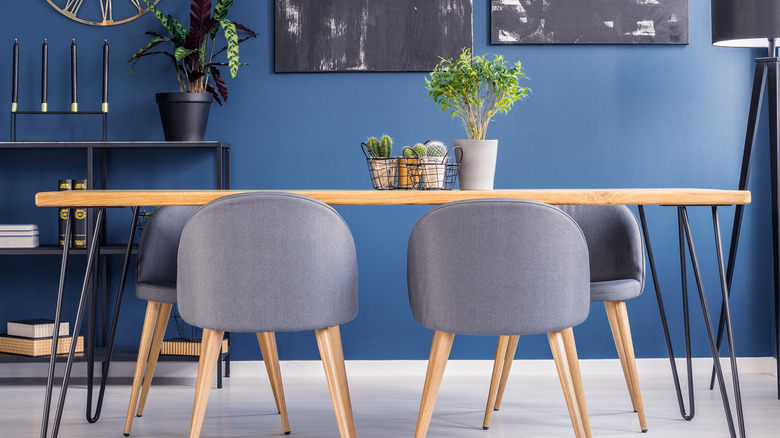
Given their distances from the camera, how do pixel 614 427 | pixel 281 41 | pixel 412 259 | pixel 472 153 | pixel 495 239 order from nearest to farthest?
pixel 495 239
pixel 412 259
pixel 472 153
pixel 614 427
pixel 281 41

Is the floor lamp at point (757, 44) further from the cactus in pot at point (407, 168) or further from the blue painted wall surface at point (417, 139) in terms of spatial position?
the cactus in pot at point (407, 168)

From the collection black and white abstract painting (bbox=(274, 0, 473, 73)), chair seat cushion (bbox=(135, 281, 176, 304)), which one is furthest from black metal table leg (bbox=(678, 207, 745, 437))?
chair seat cushion (bbox=(135, 281, 176, 304))

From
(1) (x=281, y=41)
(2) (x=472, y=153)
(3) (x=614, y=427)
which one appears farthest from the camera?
(1) (x=281, y=41)

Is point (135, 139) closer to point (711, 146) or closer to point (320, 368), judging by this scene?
point (320, 368)

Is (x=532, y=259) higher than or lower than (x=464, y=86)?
lower

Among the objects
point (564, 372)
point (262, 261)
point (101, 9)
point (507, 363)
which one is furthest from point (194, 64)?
point (564, 372)

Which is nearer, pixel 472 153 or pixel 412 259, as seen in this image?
pixel 412 259

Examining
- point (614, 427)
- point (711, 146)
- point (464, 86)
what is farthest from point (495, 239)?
point (711, 146)

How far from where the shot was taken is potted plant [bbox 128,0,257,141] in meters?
3.00

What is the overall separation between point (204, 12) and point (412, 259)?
1714 millimetres

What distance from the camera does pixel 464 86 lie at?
227 cm

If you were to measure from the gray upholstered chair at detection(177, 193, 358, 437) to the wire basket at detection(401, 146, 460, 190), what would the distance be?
41 cm

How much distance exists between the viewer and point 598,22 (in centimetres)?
325

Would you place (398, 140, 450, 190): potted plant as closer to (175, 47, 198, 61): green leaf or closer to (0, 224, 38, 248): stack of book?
(175, 47, 198, 61): green leaf
